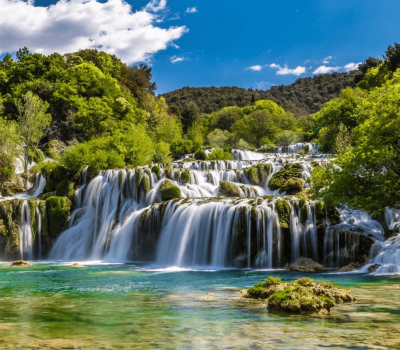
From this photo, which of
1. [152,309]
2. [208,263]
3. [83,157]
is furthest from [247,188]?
[152,309]

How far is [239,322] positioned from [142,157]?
125 feet

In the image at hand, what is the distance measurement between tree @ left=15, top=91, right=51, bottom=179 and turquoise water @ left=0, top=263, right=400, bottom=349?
3437 cm

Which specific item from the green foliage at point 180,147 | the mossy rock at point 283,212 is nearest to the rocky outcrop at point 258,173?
the mossy rock at point 283,212

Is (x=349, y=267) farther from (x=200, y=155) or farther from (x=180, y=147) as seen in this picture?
(x=180, y=147)

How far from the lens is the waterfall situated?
34250 mm

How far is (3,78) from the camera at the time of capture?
57750mm

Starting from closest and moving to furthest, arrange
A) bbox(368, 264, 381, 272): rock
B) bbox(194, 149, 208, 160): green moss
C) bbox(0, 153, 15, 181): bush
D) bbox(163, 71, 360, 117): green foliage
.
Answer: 1. bbox(368, 264, 381, 272): rock
2. bbox(0, 153, 15, 181): bush
3. bbox(194, 149, 208, 160): green moss
4. bbox(163, 71, 360, 117): green foliage

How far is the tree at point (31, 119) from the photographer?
1943 inches

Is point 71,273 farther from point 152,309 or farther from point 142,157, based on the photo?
point 142,157

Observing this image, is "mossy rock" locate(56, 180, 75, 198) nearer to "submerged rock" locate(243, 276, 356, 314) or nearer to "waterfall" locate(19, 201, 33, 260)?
"waterfall" locate(19, 201, 33, 260)

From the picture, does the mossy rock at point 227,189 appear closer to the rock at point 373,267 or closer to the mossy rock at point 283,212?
the mossy rock at point 283,212

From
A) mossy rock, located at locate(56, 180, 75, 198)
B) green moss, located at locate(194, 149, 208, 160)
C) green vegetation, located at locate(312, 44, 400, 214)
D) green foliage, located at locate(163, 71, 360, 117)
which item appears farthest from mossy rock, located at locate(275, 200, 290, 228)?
green foliage, located at locate(163, 71, 360, 117)

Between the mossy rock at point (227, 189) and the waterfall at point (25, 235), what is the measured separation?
15.7m

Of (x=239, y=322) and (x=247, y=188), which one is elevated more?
(x=247, y=188)
